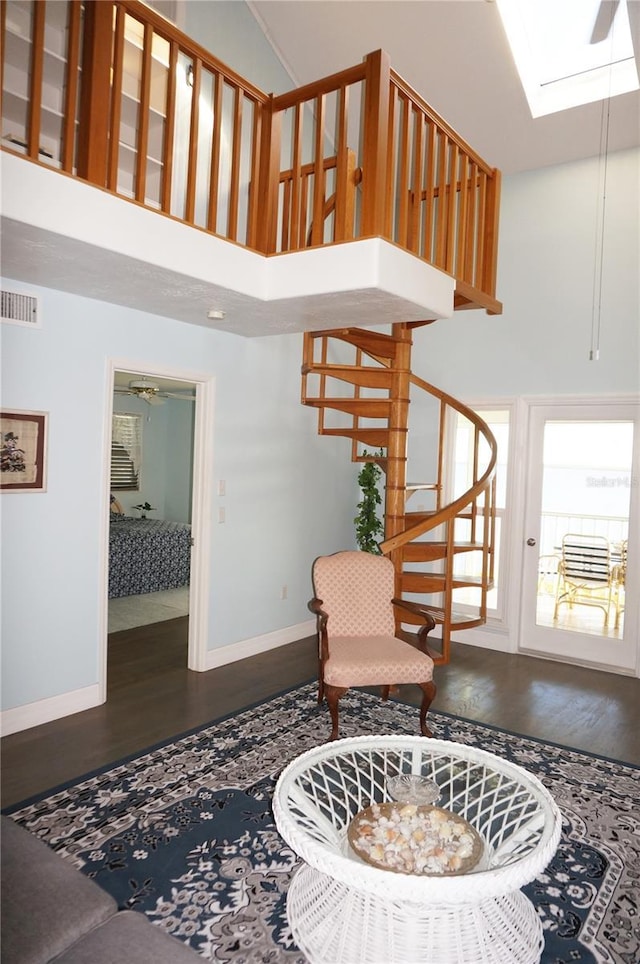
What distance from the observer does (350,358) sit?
6070mm

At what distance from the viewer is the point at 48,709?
12.1 ft

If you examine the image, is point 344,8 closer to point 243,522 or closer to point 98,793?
point 243,522

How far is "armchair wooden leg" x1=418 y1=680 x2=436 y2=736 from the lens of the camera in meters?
3.68

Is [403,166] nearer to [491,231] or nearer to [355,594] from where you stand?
[491,231]

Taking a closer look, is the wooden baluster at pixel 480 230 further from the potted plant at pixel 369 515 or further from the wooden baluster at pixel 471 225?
the potted plant at pixel 369 515

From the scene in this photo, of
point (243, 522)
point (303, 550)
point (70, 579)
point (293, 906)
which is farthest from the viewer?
point (303, 550)

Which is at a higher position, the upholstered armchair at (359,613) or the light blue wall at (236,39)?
the light blue wall at (236,39)

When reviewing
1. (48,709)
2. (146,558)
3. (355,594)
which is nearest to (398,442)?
(355,594)

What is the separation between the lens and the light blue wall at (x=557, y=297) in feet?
16.0

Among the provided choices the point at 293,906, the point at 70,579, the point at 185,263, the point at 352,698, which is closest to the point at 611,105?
the point at 185,263

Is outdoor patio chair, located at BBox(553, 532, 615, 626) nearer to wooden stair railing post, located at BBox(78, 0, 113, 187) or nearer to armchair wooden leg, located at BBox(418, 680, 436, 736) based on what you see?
armchair wooden leg, located at BBox(418, 680, 436, 736)

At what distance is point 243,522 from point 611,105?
409 cm

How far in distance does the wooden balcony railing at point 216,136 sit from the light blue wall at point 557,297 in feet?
2.76

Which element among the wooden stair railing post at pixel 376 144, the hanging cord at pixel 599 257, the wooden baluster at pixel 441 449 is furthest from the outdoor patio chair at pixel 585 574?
the wooden stair railing post at pixel 376 144
